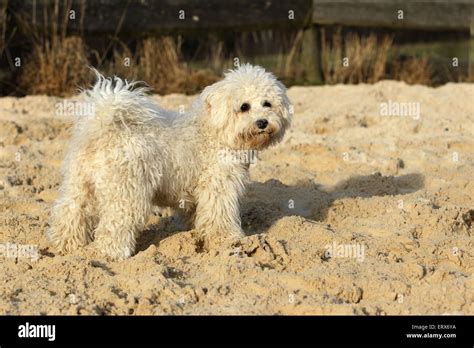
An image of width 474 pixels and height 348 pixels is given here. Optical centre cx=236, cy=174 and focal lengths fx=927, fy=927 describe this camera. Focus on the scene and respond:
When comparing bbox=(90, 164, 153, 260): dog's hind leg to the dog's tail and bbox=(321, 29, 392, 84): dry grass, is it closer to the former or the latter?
the dog's tail

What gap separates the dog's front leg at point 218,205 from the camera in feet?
21.5

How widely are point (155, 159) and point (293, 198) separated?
186cm

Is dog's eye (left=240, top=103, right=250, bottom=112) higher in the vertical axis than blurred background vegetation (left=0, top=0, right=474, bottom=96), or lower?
lower

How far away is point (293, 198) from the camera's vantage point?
25.4 ft

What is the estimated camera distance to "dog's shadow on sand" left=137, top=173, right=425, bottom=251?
Answer: 711 cm

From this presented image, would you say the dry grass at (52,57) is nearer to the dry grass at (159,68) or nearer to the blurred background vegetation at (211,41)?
the blurred background vegetation at (211,41)

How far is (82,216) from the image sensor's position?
20.7 feet

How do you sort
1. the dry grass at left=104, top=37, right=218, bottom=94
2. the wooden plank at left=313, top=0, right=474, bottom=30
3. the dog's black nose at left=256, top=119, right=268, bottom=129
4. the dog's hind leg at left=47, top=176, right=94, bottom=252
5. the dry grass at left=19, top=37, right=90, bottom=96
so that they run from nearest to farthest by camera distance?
the dog's hind leg at left=47, top=176, right=94, bottom=252 < the dog's black nose at left=256, top=119, right=268, bottom=129 < the dry grass at left=19, top=37, right=90, bottom=96 < the dry grass at left=104, top=37, right=218, bottom=94 < the wooden plank at left=313, top=0, right=474, bottom=30

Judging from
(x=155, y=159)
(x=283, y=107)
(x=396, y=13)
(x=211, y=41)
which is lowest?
(x=155, y=159)

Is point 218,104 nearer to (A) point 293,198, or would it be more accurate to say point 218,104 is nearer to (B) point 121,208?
(B) point 121,208

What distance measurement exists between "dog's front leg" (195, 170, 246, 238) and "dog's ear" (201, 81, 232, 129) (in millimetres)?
366

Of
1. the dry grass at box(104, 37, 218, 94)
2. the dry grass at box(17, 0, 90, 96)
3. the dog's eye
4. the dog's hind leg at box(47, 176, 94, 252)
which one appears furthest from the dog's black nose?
the dry grass at box(104, 37, 218, 94)

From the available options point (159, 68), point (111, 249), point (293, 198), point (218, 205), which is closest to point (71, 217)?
point (111, 249)
